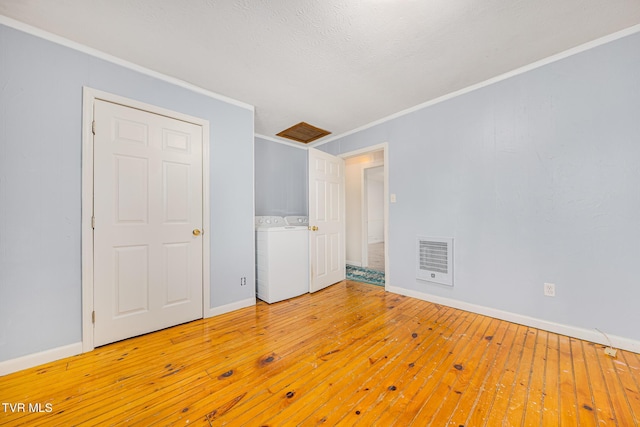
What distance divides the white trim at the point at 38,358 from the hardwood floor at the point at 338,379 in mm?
50

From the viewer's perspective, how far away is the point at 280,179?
13.7 feet

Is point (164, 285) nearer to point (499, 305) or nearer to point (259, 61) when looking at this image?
point (259, 61)

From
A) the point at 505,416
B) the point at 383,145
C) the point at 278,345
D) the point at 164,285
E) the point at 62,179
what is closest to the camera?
the point at 505,416

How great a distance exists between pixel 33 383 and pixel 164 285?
93 cm

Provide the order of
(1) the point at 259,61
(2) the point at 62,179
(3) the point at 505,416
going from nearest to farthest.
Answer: (3) the point at 505,416 < (2) the point at 62,179 < (1) the point at 259,61

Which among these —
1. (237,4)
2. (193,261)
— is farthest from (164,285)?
(237,4)

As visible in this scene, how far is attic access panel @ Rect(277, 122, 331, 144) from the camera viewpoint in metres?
3.63

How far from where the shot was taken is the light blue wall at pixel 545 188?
1872 millimetres

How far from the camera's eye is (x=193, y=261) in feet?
8.09

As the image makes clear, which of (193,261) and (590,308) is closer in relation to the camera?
(590,308)

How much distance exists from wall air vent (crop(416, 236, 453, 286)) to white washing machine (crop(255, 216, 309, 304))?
1.51m

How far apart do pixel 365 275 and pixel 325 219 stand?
4.75 feet

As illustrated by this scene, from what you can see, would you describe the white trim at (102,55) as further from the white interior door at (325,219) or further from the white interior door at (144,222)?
the white interior door at (325,219)

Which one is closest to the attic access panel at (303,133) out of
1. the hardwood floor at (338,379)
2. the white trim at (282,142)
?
the white trim at (282,142)
